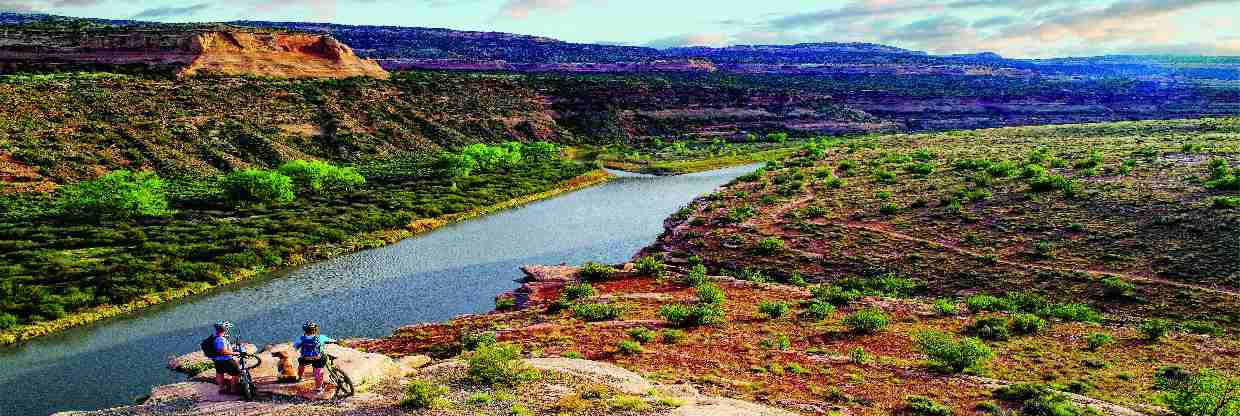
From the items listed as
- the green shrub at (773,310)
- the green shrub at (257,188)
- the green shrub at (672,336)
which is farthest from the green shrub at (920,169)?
the green shrub at (257,188)

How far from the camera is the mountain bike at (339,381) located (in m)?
20.1

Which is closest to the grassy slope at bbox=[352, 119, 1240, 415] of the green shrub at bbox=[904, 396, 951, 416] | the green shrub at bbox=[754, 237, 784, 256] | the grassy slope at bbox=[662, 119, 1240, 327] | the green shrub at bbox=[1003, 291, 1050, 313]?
the grassy slope at bbox=[662, 119, 1240, 327]

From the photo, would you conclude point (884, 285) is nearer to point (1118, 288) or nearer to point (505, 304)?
point (1118, 288)

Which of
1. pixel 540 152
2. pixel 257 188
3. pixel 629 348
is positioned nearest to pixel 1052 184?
pixel 629 348

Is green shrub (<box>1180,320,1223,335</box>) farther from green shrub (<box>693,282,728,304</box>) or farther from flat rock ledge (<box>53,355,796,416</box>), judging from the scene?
flat rock ledge (<box>53,355,796,416</box>)

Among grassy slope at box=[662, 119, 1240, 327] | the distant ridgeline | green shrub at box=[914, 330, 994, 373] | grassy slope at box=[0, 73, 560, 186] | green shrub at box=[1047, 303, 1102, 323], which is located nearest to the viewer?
green shrub at box=[914, 330, 994, 373]

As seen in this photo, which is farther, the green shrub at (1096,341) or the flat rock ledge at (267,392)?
the green shrub at (1096,341)

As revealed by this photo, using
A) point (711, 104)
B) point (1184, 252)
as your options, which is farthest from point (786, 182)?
point (711, 104)

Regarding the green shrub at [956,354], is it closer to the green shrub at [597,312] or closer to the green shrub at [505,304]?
the green shrub at [597,312]

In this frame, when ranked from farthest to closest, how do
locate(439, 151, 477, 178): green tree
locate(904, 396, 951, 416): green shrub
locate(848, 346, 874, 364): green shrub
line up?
locate(439, 151, 477, 178): green tree < locate(848, 346, 874, 364): green shrub < locate(904, 396, 951, 416): green shrub

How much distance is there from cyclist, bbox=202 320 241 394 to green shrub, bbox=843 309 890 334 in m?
22.1

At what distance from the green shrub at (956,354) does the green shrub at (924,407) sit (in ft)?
11.5

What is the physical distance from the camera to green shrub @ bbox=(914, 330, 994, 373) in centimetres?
2542

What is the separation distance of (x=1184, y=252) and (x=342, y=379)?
39529mm
